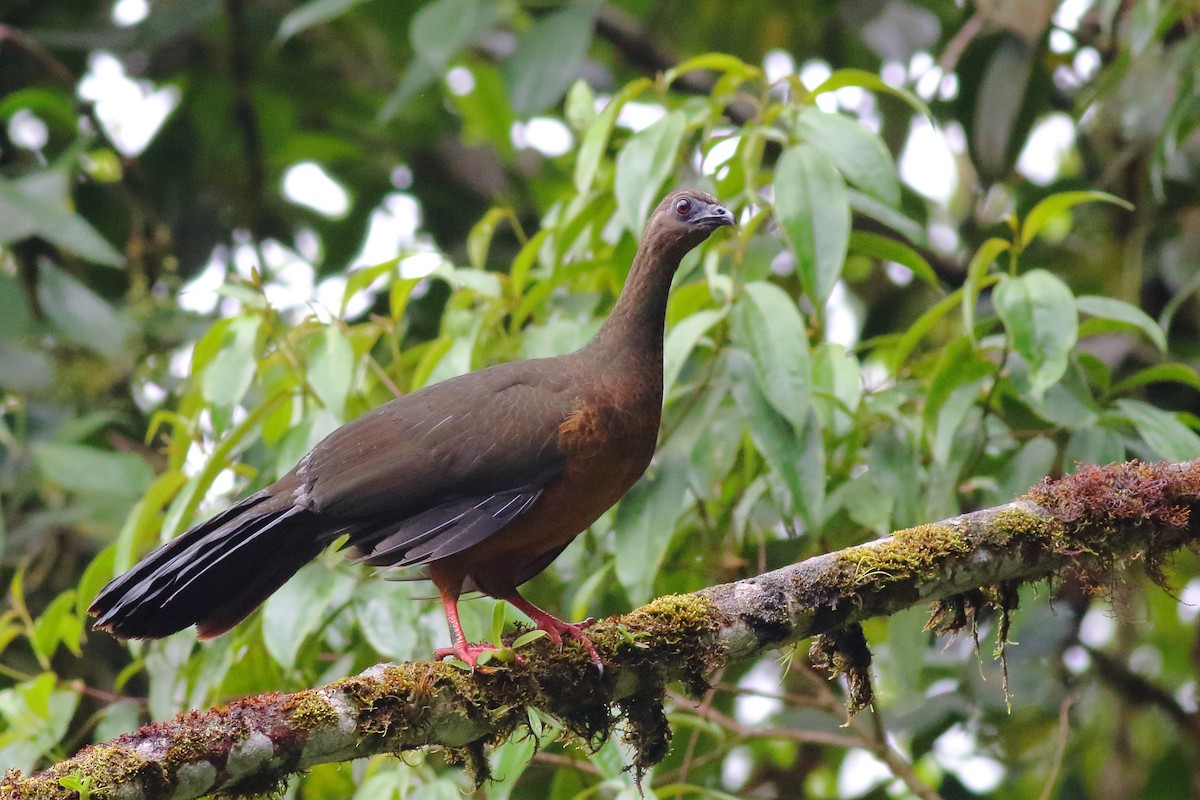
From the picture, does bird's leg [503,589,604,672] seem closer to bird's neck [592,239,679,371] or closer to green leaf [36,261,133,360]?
bird's neck [592,239,679,371]

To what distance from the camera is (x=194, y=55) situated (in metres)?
7.07

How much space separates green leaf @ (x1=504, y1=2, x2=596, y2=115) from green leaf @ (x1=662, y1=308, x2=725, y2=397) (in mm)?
2141

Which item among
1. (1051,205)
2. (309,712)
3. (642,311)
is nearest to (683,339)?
(642,311)

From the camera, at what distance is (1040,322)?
3670 millimetres

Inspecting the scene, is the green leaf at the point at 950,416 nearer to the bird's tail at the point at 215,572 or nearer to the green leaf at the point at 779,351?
the green leaf at the point at 779,351

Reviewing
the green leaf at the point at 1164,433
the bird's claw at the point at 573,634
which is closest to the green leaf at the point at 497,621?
the bird's claw at the point at 573,634

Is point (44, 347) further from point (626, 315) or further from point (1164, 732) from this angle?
point (1164, 732)

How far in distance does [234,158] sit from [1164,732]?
5.64m

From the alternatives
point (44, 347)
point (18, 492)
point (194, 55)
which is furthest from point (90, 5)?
point (18, 492)

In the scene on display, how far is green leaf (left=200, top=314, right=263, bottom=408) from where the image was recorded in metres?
3.87

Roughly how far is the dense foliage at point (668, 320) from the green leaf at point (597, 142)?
0.06ft

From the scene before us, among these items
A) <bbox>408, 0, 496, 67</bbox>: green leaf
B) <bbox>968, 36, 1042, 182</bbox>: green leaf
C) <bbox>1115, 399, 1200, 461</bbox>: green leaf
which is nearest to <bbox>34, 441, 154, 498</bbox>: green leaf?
<bbox>408, 0, 496, 67</bbox>: green leaf

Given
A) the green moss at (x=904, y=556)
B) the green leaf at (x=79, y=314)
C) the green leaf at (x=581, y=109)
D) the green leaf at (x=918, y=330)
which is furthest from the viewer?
the green leaf at (x=79, y=314)

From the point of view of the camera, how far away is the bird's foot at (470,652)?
2.95 metres
